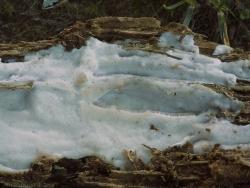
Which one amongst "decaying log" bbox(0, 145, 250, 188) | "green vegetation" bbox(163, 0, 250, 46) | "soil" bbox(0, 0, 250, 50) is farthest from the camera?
"soil" bbox(0, 0, 250, 50)

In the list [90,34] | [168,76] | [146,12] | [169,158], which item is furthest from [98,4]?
[169,158]

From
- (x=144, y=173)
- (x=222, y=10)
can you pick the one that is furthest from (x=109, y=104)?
(x=222, y=10)

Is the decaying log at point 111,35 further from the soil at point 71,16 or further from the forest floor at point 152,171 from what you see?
the soil at point 71,16

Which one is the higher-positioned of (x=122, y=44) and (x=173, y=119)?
(x=122, y=44)

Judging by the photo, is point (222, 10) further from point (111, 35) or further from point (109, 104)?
point (109, 104)

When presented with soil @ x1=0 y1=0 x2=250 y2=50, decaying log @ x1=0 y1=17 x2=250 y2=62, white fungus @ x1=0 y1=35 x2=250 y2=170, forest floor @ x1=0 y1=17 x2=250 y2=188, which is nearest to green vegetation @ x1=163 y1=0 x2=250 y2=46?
soil @ x1=0 y1=0 x2=250 y2=50

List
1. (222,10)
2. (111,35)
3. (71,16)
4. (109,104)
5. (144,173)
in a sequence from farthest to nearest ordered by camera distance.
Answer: (71,16), (222,10), (111,35), (109,104), (144,173)

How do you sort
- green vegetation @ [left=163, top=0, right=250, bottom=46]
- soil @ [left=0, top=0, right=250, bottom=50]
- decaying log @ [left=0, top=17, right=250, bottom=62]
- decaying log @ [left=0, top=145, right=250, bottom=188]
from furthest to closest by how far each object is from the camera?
1. soil @ [left=0, top=0, right=250, bottom=50]
2. green vegetation @ [left=163, top=0, right=250, bottom=46]
3. decaying log @ [left=0, top=17, right=250, bottom=62]
4. decaying log @ [left=0, top=145, right=250, bottom=188]

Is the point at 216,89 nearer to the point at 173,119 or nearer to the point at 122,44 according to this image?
the point at 173,119

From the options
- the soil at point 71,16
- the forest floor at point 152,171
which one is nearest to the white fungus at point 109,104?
the forest floor at point 152,171

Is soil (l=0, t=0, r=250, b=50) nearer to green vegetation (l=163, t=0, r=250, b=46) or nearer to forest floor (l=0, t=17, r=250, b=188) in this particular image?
green vegetation (l=163, t=0, r=250, b=46)

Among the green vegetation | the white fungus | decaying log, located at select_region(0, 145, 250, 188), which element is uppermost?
the green vegetation
